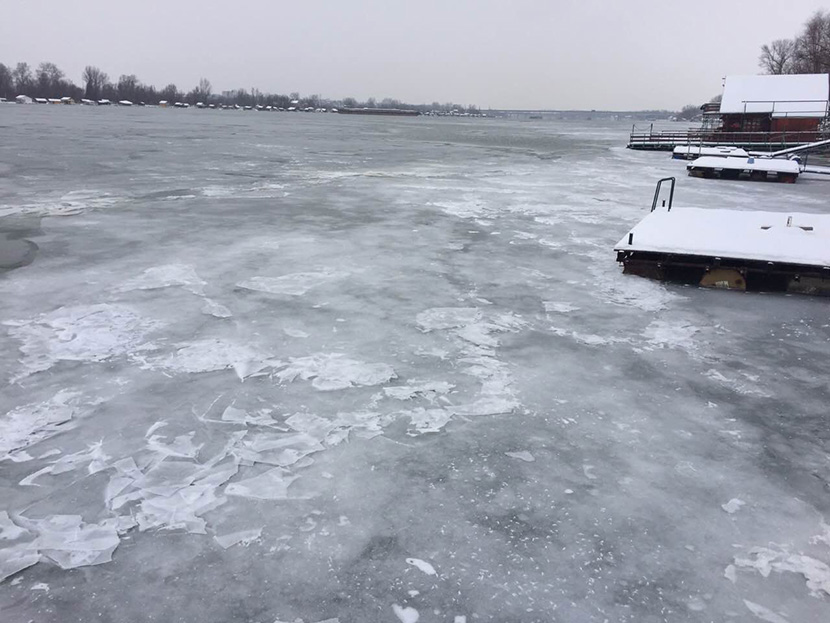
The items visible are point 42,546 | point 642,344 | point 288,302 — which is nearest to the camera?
point 42,546

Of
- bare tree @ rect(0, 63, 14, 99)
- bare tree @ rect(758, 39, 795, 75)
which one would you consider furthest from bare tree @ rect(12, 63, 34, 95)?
bare tree @ rect(758, 39, 795, 75)

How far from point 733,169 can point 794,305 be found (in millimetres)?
17975

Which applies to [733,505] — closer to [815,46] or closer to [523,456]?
[523,456]

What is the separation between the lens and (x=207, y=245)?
10219 mm

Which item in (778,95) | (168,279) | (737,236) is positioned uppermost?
(778,95)

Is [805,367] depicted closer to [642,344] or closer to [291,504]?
[642,344]

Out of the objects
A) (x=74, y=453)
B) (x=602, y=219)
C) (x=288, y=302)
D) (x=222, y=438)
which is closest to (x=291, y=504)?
(x=222, y=438)

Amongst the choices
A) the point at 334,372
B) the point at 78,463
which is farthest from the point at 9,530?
the point at 334,372

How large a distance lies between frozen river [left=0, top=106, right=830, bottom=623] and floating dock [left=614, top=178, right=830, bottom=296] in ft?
1.32

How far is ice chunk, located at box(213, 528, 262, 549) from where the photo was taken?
347 cm

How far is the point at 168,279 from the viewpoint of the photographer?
8.30 meters

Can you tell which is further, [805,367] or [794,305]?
[794,305]

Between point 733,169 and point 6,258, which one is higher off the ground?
point 733,169

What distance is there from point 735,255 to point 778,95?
4109 centimetres
